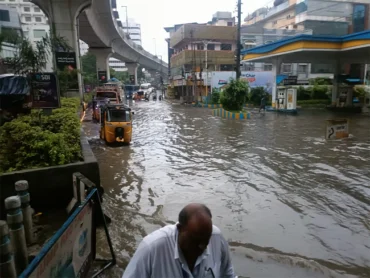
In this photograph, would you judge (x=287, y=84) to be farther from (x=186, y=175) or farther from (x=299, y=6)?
(x=186, y=175)

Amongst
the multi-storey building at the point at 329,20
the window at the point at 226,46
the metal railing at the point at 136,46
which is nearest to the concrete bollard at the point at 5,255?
the multi-storey building at the point at 329,20

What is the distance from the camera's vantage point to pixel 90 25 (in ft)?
91.0

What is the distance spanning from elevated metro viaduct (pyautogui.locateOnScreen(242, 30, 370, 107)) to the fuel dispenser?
5.24 ft

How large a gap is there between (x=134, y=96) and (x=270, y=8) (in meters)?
44.2

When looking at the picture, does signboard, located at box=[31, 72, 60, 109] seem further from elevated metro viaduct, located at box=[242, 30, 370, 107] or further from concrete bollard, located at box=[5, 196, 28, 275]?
elevated metro viaduct, located at box=[242, 30, 370, 107]

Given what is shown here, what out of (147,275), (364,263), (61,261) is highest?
(147,275)

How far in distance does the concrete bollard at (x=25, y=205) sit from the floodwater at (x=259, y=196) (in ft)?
3.19

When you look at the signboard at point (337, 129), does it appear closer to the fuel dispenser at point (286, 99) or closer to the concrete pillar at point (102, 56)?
the fuel dispenser at point (286, 99)

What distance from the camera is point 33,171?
533 centimetres

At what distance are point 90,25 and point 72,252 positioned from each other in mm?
28089

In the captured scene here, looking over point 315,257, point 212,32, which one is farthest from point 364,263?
point 212,32

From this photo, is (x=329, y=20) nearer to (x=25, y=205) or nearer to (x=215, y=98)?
(x=215, y=98)

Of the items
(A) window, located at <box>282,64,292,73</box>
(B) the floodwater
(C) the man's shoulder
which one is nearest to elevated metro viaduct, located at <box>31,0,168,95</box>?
(B) the floodwater

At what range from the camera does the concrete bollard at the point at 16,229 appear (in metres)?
3.57
